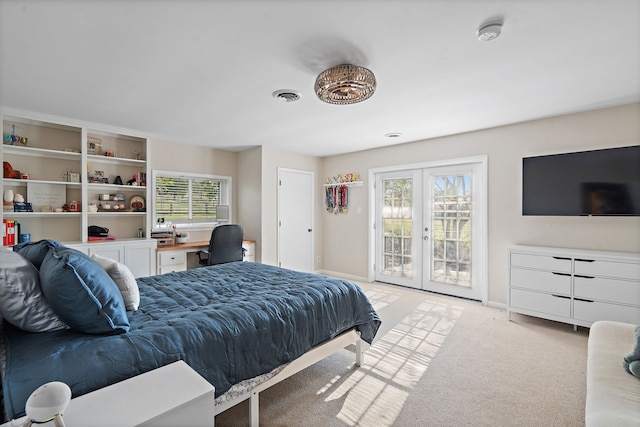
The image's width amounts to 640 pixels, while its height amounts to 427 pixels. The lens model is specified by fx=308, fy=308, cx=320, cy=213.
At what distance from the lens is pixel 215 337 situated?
1598 millimetres

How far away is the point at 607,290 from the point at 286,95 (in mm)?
3543

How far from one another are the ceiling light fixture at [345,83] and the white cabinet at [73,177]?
3.15 metres

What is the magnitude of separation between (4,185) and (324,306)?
3.90 metres

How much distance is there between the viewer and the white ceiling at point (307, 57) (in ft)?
5.57

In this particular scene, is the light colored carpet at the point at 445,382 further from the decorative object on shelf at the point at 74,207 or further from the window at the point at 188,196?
the window at the point at 188,196

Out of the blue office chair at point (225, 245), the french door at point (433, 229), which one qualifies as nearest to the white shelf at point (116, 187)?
the blue office chair at point (225, 245)

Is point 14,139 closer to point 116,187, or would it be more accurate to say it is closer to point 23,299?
point 116,187

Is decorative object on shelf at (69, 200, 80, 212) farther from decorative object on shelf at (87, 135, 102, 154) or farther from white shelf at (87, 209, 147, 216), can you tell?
decorative object on shelf at (87, 135, 102, 154)

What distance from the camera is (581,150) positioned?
11.0 ft

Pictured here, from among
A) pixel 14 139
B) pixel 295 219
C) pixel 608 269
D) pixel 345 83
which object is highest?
pixel 345 83

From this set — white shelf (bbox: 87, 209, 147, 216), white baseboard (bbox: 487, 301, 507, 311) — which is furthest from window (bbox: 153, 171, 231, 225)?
white baseboard (bbox: 487, 301, 507, 311)

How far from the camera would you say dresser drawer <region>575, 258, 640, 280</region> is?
2.80 metres

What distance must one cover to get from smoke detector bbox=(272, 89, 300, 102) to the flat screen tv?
2733 millimetres

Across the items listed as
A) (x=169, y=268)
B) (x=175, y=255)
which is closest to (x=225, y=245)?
(x=175, y=255)
